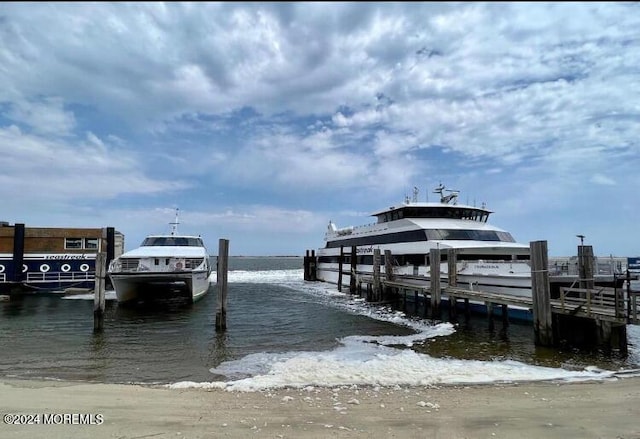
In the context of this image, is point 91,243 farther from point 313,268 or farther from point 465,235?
point 465,235

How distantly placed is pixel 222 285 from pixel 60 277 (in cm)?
2092

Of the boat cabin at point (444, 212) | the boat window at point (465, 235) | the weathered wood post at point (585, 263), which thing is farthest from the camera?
the boat cabin at point (444, 212)

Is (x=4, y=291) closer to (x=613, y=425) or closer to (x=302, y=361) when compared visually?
(x=302, y=361)

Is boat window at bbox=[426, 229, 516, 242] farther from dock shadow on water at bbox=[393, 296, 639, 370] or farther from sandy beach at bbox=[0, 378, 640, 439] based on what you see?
sandy beach at bbox=[0, 378, 640, 439]

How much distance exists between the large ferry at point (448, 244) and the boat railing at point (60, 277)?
19.8 metres

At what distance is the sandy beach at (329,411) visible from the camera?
5.57 m

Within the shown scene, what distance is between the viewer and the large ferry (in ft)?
57.5

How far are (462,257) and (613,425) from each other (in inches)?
610

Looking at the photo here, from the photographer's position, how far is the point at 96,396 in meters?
7.23

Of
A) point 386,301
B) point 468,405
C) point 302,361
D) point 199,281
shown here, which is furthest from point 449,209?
point 468,405

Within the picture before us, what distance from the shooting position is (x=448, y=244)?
2178 centimetres

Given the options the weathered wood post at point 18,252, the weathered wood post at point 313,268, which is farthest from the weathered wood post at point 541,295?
the weathered wood post at point 313,268

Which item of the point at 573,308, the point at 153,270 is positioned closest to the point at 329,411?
the point at 573,308

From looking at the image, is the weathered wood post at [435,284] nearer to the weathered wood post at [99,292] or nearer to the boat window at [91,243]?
the weathered wood post at [99,292]
